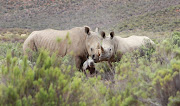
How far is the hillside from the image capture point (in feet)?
97.6

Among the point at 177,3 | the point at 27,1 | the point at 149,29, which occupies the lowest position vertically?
the point at 149,29

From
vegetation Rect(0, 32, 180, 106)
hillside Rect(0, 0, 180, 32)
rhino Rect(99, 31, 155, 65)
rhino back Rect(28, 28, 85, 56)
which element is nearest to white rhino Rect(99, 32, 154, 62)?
rhino Rect(99, 31, 155, 65)

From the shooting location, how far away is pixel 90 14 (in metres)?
35.1

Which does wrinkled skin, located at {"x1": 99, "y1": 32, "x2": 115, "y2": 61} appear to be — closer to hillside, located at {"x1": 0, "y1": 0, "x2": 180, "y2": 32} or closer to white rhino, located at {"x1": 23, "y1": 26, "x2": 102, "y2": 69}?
white rhino, located at {"x1": 23, "y1": 26, "x2": 102, "y2": 69}

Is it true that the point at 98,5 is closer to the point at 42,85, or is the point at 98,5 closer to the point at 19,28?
the point at 19,28

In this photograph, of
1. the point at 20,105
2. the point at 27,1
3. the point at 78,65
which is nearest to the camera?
the point at 20,105

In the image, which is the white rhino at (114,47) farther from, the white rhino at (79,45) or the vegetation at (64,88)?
the vegetation at (64,88)

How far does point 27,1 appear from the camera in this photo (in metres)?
41.9

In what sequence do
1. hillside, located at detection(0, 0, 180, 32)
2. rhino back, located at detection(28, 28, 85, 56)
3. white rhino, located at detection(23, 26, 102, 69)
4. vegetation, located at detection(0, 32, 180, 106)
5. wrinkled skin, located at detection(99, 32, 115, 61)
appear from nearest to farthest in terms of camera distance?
vegetation, located at detection(0, 32, 180, 106) → wrinkled skin, located at detection(99, 32, 115, 61) → white rhino, located at detection(23, 26, 102, 69) → rhino back, located at detection(28, 28, 85, 56) → hillside, located at detection(0, 0, 180, 32)

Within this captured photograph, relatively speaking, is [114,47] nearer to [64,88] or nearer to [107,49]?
[107,49]

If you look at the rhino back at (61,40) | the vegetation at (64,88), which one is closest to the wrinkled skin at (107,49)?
the rhino back at (61,40)

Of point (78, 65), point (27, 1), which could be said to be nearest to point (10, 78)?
point (78, 65)

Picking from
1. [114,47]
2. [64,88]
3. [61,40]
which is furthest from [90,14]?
[64,88]

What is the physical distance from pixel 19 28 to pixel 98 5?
12.8 metres
